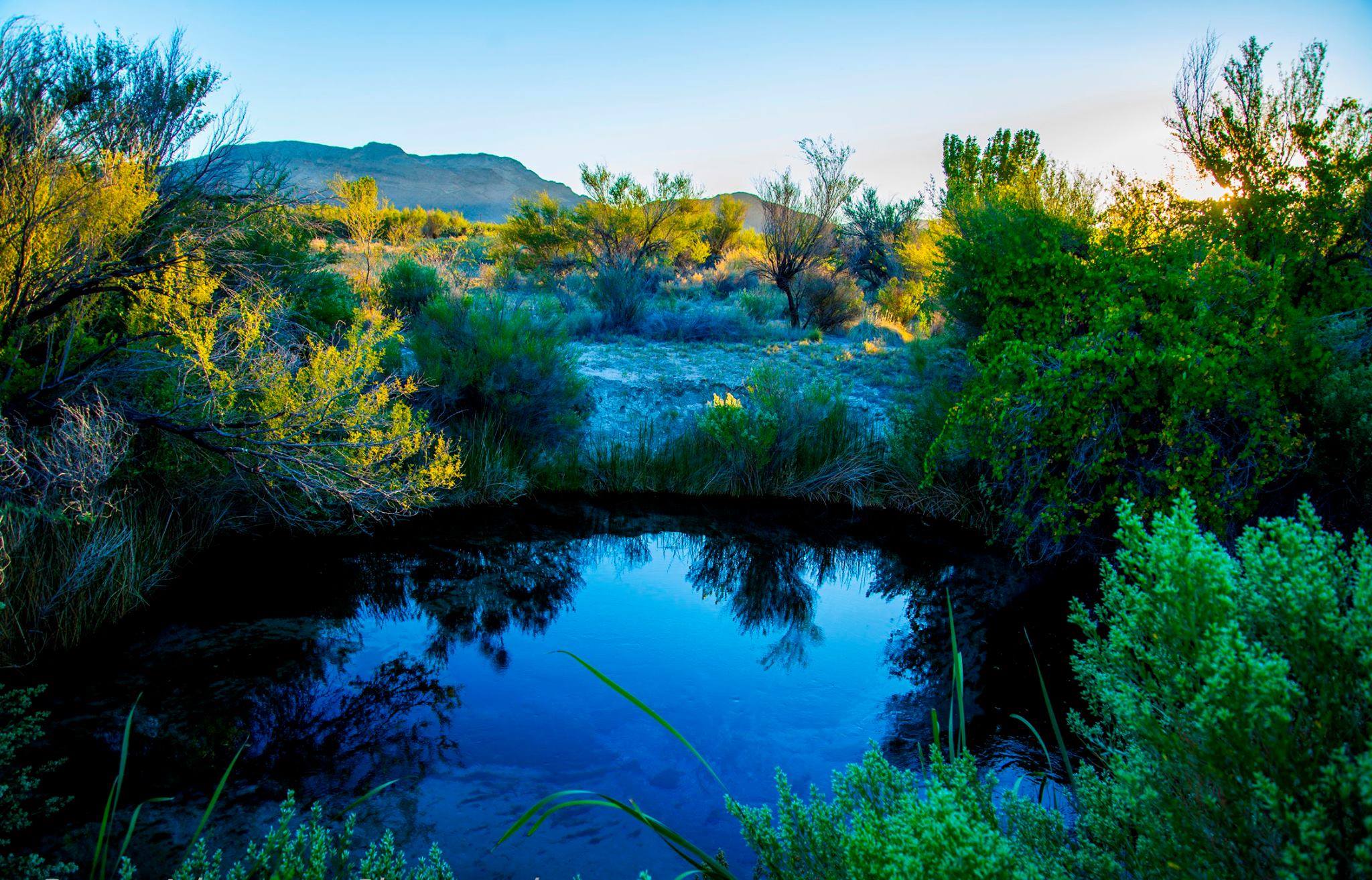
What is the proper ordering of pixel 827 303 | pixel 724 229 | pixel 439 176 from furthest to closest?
pixel 439 176 < pixel 724 229 < pixel 827 303

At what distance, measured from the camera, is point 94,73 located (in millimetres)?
5793

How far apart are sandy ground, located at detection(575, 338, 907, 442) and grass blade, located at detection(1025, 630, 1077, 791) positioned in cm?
482

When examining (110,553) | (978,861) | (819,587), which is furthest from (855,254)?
(978,861)

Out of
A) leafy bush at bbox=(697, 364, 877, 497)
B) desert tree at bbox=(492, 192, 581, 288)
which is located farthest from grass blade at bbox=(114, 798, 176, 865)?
desert tree at bbox=(492, 192, 581, 288)

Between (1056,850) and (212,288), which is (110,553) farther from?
(1056,850)

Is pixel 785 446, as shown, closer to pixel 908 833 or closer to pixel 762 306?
pixel 908 833

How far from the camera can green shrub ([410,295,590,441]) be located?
8586 mm

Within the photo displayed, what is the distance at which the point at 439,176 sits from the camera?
9450 cm

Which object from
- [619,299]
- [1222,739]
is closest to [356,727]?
[1222,739]

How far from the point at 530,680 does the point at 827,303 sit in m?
14.5

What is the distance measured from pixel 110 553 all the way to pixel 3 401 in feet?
3.86

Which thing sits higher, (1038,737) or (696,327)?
(696,327)

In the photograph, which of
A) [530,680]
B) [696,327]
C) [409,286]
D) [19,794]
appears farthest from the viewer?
[696,327]

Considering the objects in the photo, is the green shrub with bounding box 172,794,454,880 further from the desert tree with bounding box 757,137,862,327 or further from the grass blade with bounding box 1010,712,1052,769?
the desert tree with bounding box 757,137,862,327
